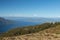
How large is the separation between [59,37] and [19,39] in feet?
18.2

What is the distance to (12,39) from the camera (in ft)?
71.8

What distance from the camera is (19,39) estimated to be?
71.4 feet

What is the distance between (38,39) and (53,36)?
7.76ft

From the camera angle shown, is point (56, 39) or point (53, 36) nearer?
point (56, 39)

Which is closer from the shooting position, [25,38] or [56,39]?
[56,39]

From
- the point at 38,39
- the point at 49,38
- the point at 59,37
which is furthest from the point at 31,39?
the point at 59,37

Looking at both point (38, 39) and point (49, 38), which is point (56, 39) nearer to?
point (49, 38)

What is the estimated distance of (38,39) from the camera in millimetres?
21203

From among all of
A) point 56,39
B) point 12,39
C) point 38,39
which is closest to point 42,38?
point 38,39

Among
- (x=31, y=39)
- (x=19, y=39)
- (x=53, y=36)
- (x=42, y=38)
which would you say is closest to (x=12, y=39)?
(x=19, y=39)

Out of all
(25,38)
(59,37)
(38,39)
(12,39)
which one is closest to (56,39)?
(59,37)

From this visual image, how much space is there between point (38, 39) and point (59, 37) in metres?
2.90

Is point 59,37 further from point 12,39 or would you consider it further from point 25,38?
point 12,39

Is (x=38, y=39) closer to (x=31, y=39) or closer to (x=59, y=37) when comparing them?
(x=31, y=39)
